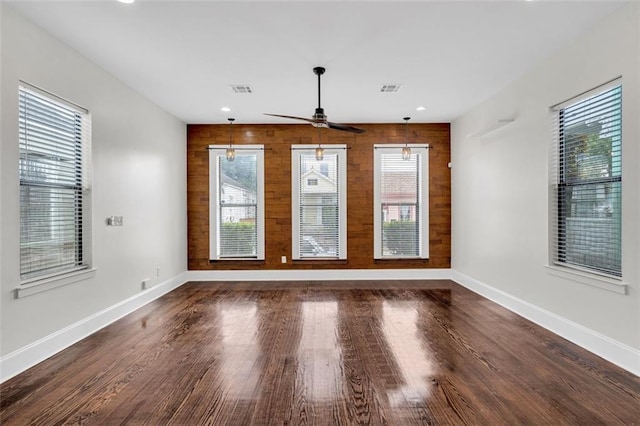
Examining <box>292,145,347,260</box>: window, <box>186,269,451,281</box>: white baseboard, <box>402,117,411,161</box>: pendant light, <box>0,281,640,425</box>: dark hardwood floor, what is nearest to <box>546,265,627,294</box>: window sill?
<box>0,281,640,425</box>: dark hardwood floor

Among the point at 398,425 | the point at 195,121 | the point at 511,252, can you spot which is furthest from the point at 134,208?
the point at 511,252

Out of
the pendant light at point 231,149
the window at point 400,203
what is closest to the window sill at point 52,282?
the pendant light at point 231,149

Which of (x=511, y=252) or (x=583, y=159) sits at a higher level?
(x=583, y=159)

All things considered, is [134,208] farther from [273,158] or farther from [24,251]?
[273,158]

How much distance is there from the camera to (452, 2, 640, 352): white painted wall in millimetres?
2590

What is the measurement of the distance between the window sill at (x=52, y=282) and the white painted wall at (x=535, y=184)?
4.82 m

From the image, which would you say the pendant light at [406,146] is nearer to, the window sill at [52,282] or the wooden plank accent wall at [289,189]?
the wooden plank accent wall at [289,189]

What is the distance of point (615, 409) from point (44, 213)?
4613 mm

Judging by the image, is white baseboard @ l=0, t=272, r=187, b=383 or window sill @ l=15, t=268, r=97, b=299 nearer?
white baseboard @ l=0, t=272, r=187, b=383

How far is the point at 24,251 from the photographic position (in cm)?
274

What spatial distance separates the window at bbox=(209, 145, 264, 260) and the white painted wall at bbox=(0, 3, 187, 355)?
53 centimetres

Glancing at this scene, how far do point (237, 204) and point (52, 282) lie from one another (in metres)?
3.32

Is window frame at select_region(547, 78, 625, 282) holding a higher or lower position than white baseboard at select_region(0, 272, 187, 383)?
higher

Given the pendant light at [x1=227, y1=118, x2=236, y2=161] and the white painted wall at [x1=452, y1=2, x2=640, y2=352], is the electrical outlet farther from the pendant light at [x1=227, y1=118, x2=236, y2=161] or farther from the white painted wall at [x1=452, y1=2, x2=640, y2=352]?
the white painted wall at [x1=452, y1=2, x2=640, y2=352]
